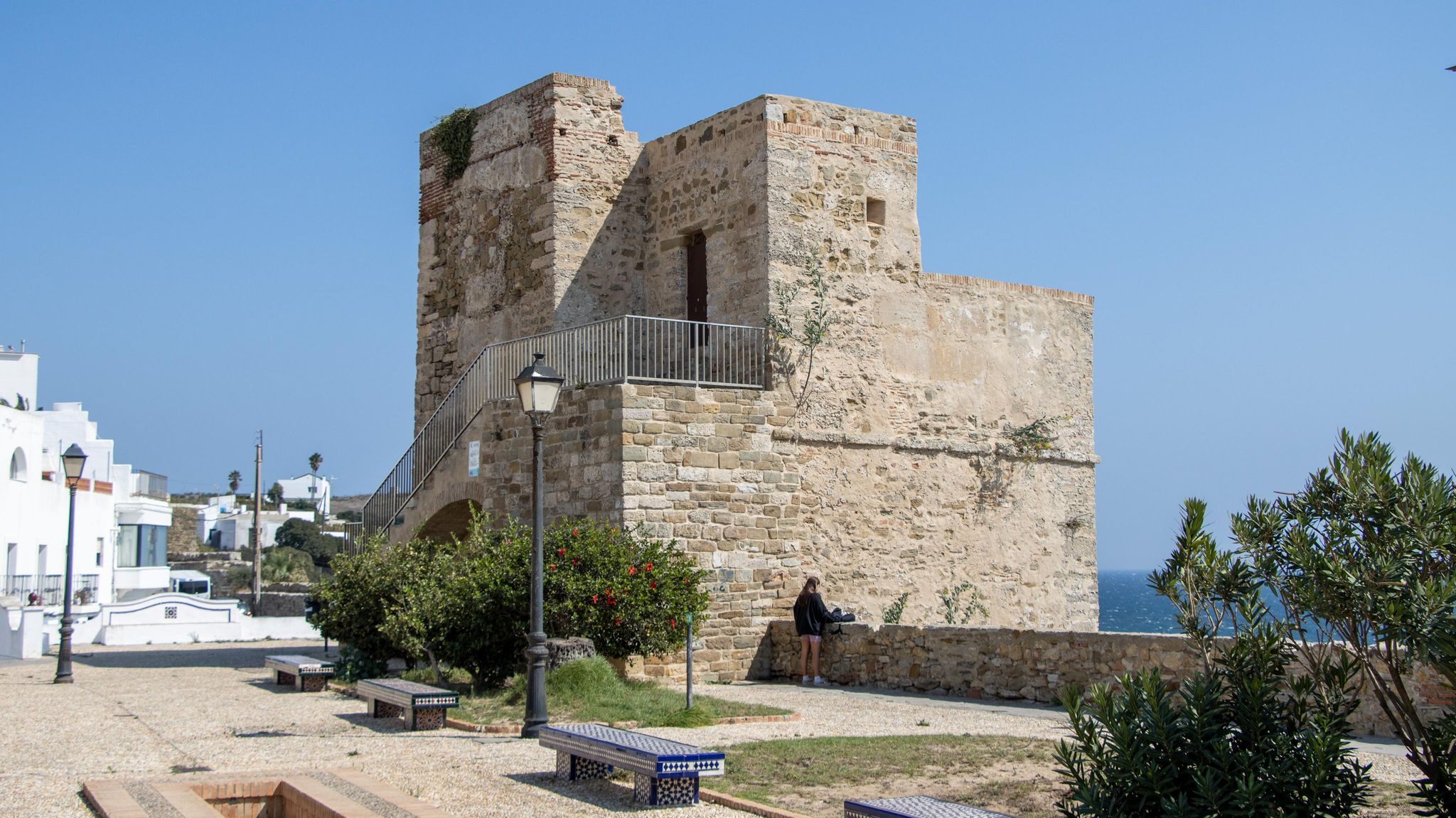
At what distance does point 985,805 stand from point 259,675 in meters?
12.3

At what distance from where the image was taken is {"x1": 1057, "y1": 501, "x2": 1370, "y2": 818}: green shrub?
5.20 m

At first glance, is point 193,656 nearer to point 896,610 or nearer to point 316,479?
point 896,610

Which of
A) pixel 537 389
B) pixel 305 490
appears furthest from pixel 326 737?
pixel 305 490

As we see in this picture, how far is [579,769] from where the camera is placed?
8.80m

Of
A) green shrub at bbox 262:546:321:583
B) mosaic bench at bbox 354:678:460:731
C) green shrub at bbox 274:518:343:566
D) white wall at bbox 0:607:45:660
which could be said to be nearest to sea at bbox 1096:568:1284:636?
green shrub at bbox 262:546:321:583

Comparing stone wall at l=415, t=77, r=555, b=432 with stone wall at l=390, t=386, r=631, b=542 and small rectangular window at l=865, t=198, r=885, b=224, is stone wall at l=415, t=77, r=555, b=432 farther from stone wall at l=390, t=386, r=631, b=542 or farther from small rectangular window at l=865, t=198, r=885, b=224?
small rectangular window at l=865, t=198, r=885, b=224

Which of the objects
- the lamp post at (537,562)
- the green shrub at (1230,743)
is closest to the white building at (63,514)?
the lamp post at (537,562)

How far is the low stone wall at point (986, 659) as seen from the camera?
38.8ft

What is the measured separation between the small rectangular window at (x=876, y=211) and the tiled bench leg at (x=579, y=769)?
34.6 feet

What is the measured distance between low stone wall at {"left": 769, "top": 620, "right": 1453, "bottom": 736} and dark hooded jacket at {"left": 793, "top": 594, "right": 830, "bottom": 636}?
236 millimetres

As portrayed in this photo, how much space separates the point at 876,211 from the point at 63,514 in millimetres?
25682

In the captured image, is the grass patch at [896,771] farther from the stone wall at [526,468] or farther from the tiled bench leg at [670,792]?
the stone wall at [526,468]

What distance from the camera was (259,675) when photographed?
17469 millimetres

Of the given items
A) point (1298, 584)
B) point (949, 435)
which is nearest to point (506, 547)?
point (949, 435)
